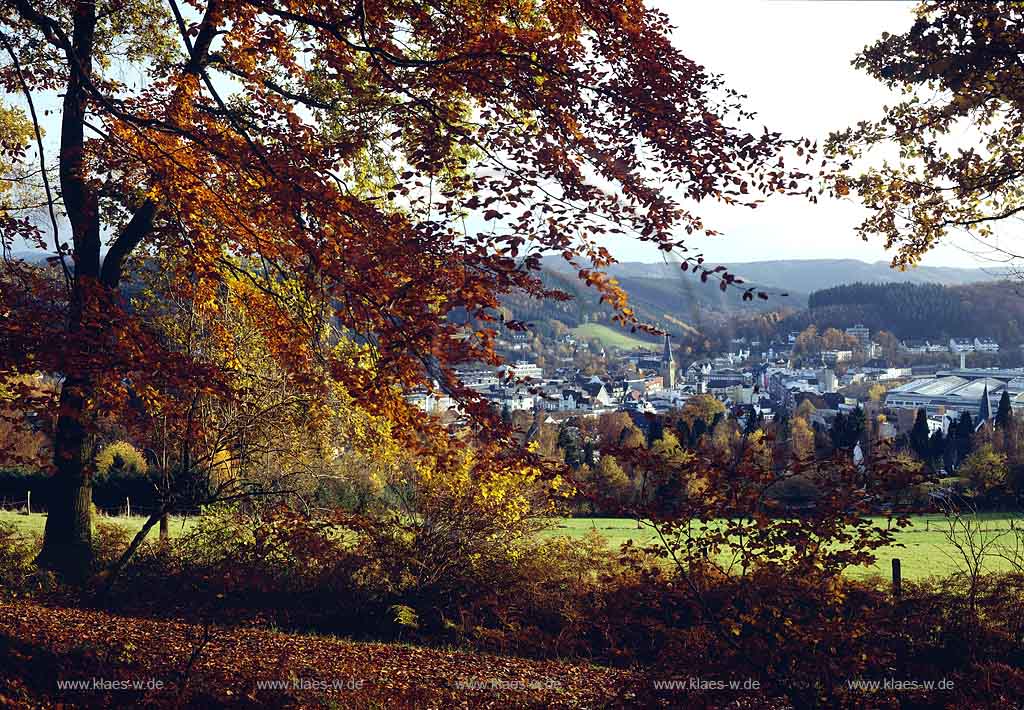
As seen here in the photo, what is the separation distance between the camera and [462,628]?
9859 mm

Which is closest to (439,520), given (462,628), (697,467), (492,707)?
(462,628)

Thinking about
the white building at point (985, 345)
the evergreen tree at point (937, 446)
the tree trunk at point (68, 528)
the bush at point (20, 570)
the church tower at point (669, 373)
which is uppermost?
the white building at point (985, 345)

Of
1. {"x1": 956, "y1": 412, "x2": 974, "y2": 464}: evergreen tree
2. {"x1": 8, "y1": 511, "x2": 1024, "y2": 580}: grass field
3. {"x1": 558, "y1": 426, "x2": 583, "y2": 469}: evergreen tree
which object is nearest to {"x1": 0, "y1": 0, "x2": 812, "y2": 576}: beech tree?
{"x1": 8, "y1": 511, "x2": 1024, "y2": 580}: grass field

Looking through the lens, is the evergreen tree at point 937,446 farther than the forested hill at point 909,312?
No

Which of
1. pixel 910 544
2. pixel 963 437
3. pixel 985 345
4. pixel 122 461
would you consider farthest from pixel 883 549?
pixel 985 345

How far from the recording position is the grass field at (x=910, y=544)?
1532cm

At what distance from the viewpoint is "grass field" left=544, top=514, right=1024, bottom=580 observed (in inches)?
603

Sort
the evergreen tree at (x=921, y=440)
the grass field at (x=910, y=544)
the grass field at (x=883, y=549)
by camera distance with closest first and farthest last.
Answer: the grass field at (x=883, y=549)
the grass field at (x=910, y=544)
the evergreen tree at (x=921, y=440)

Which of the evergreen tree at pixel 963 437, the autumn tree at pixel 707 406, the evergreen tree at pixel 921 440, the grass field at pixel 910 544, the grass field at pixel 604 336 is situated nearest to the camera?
the grass field at pixel 910 544

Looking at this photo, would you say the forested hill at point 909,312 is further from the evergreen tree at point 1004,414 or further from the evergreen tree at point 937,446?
the evergreen tree at point 937,446

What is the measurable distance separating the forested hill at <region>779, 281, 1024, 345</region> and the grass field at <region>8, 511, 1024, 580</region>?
46.5 meters

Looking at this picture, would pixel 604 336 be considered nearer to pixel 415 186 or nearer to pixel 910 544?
pixel 910 544

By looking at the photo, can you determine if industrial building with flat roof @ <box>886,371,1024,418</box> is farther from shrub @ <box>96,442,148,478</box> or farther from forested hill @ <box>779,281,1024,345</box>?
shrub @ <box>96,442,148,478</box>

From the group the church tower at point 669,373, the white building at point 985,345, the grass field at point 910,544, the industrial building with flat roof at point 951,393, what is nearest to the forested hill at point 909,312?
the white building at point 985,345
